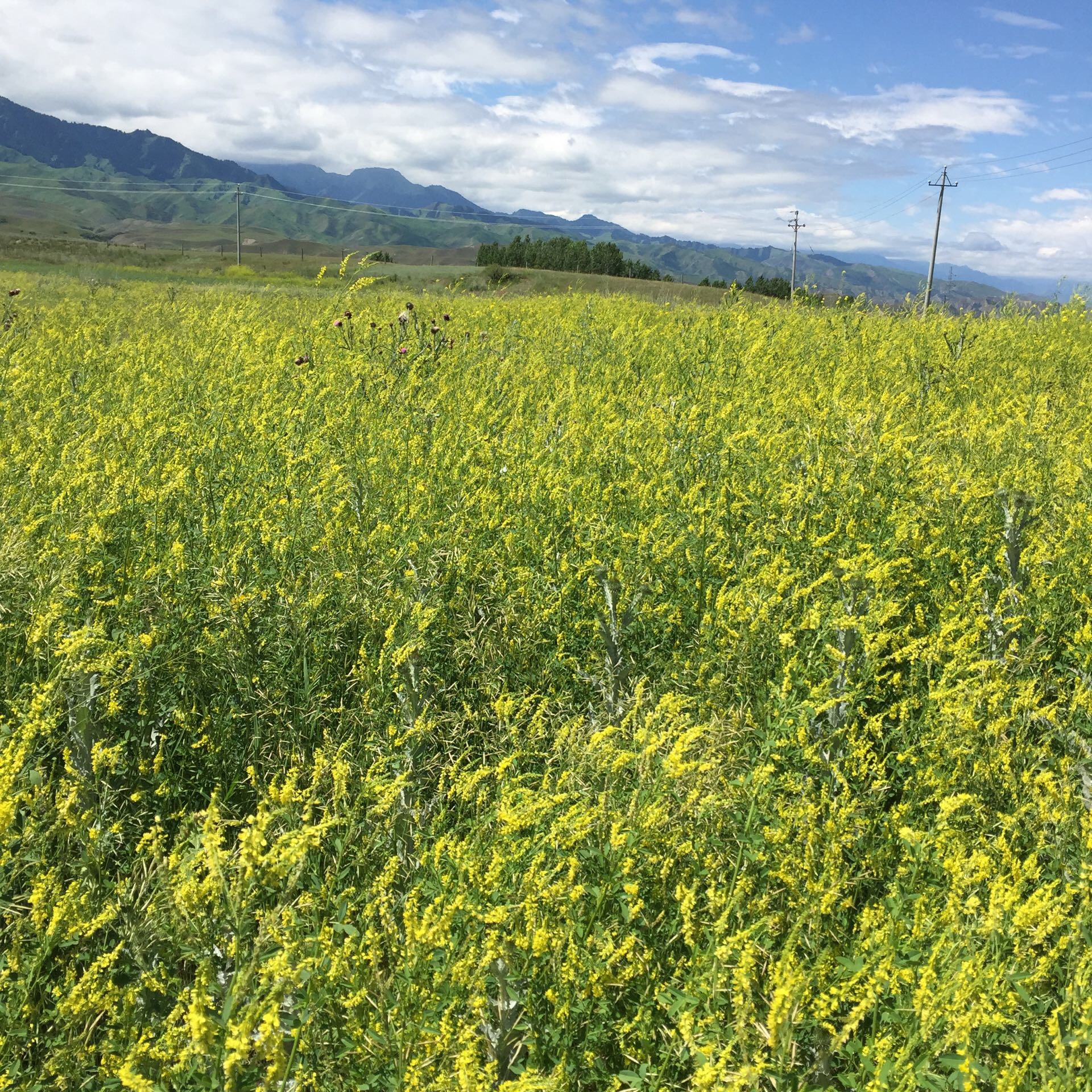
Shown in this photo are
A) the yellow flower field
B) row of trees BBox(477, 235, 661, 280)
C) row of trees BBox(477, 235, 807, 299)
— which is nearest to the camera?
the yellow flower field

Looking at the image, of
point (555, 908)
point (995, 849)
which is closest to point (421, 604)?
point (555, 908)

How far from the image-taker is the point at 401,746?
9.07 ft

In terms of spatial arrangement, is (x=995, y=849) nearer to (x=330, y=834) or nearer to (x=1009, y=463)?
(x=330, y=834)

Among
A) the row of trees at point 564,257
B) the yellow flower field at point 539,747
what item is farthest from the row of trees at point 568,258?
the yellow flower field at point 539,747

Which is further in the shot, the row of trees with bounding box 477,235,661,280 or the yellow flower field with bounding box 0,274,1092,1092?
the row of trees with bounding box 477,235,661,280

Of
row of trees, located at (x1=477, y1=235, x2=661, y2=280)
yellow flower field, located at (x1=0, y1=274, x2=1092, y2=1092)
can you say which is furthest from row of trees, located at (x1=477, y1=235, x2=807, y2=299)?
yellow flower field, located at (x1=0, y1=274, x2=1092, y2=1092)

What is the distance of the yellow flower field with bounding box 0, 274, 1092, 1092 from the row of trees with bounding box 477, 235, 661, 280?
59501 millimetres

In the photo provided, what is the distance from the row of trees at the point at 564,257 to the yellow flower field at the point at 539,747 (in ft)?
195

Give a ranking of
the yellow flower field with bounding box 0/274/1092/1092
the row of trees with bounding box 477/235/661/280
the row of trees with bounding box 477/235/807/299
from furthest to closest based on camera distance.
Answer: the row of trees with bounding box 477/235/661/280 → the row of trees with bounding box 477/235/807/299 → the yellow flower field with bounding box 0/274/1092/1092

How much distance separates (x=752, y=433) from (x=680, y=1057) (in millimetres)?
3673

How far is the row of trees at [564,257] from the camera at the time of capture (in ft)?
207

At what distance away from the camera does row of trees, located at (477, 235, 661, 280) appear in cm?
6306

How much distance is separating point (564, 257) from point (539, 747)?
70017 mm

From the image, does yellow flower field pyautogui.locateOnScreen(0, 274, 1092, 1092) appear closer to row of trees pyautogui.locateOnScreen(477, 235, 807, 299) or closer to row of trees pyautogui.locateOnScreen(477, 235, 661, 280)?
row of trees pyautogui.locateOnScreen(477, 235, 807, 299)
